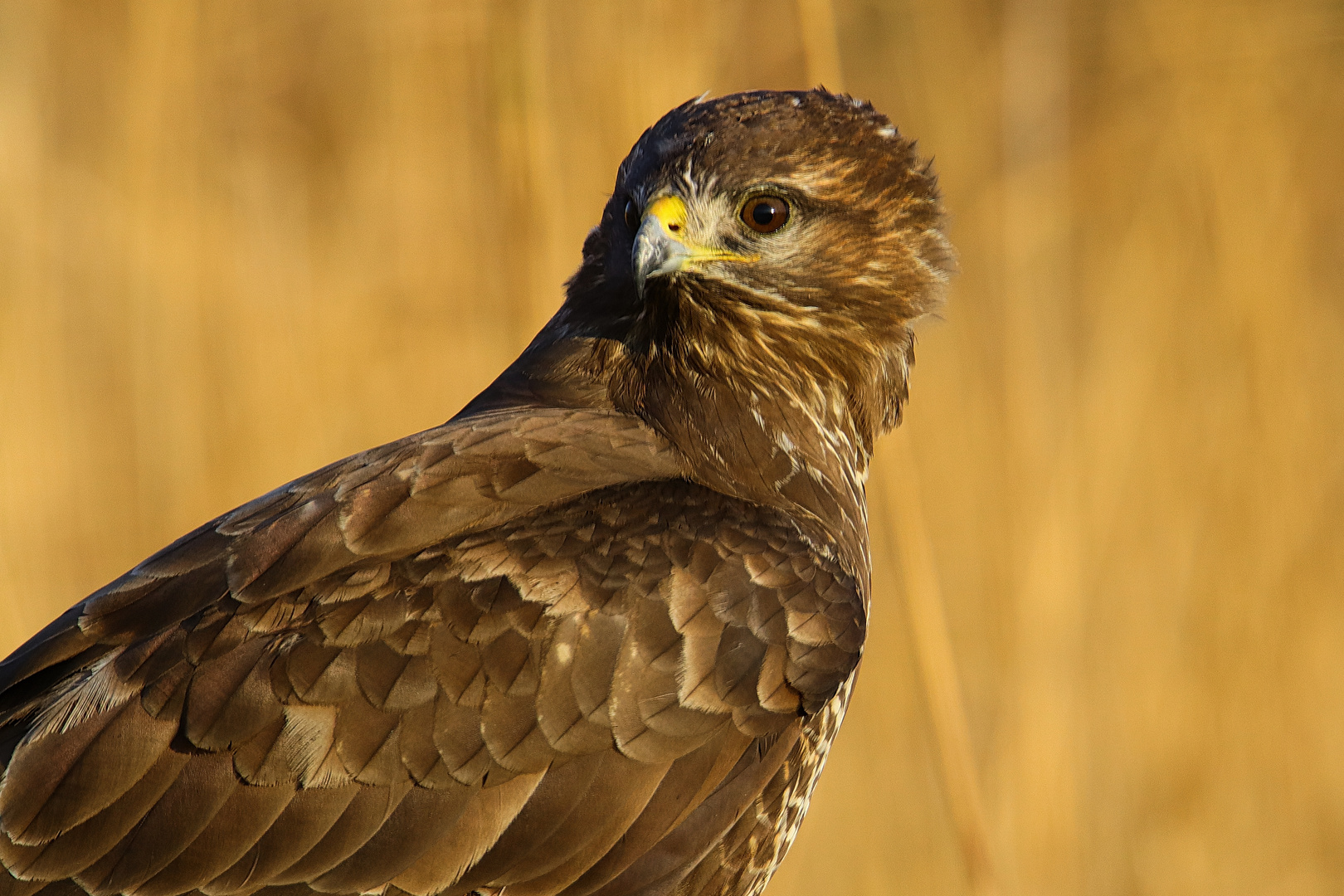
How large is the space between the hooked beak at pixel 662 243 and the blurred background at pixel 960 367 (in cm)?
86

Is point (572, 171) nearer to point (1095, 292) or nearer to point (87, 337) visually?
point (87, 337)

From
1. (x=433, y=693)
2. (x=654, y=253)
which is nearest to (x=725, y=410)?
(x=654, y=253)

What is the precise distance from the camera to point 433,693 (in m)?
2.52

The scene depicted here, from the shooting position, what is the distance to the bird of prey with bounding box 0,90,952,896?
2.47m

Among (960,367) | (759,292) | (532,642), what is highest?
(759,292)

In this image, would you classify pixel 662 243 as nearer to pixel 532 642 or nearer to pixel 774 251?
pixel 774 251

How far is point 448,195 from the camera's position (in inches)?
227

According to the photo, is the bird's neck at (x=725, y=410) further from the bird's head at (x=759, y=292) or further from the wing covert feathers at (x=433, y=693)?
the wing covert feathers at (x=433, y=693)

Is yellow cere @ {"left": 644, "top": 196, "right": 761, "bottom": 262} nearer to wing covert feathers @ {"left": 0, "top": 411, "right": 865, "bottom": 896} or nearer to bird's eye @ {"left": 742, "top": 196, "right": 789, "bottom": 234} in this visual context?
bird's eye @ {"left": 742, "top": 196, "right": 789, "bottom": 234}

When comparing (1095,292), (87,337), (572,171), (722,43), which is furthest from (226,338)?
(1095,292)

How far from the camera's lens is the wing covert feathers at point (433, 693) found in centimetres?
246

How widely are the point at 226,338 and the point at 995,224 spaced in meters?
3.35

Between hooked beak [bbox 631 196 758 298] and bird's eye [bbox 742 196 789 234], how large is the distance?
146 mm

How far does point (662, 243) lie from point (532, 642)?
0.86m
